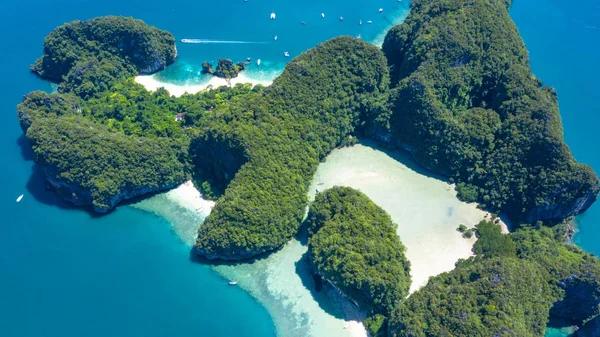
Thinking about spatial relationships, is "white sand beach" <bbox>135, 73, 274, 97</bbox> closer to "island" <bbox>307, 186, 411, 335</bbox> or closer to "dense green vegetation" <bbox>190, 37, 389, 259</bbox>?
"dense green vegetation" <bbox>190, 37, 389, 259</bbox>

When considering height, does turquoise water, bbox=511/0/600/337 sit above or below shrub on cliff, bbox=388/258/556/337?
above

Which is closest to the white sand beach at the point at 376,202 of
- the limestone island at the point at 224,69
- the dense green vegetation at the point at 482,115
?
the dense green vegetation at the point at 482,115

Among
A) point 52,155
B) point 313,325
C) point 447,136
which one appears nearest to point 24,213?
point 52,155

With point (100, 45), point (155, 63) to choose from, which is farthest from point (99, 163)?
point (100, 45)

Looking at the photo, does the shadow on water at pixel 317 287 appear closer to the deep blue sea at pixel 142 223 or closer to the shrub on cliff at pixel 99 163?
the deep blue sea at pixel 142 223

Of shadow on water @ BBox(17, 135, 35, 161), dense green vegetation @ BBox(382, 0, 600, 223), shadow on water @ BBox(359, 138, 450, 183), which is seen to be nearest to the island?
shadow on water @ BBox(359, 138, 450, 183)
